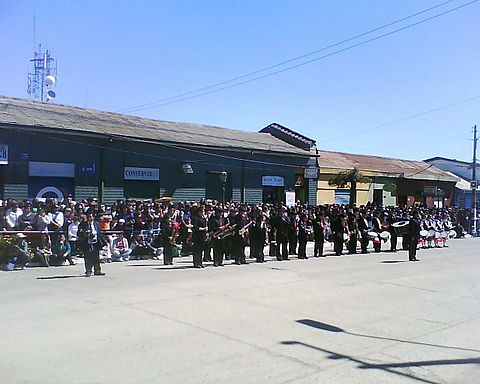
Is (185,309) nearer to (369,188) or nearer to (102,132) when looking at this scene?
(102,132)

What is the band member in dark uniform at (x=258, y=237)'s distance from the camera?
17.1 m

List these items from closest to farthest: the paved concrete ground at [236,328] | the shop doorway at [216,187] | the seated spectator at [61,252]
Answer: the paved concrete ground at [236,328] < the seated spectator at [61,252] < the shop doorway at [216,187]

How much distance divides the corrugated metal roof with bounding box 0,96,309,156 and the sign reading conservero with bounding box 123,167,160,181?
148 cm

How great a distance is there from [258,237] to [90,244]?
5849 millimetres

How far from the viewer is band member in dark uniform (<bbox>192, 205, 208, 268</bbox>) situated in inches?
592

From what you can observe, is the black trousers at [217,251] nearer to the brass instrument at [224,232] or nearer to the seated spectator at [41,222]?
the brass instrument at [224,232]

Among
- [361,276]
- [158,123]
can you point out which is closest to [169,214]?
[361,276]

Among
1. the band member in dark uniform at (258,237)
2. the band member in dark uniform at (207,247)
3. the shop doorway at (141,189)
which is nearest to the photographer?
the band member in dark uniform at (207,247)

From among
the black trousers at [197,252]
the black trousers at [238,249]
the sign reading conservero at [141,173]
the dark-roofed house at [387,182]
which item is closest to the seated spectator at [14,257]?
the black trousers at [197,252]

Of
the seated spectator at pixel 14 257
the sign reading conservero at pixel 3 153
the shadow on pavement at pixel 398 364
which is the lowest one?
the shadow on pavement at pixel 398 364

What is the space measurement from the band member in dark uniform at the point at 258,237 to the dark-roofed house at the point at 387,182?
770 inches

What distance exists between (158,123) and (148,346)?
2606 centimetres

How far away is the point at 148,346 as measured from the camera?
22.4 feet

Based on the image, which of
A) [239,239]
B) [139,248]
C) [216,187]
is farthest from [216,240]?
[216,187]
